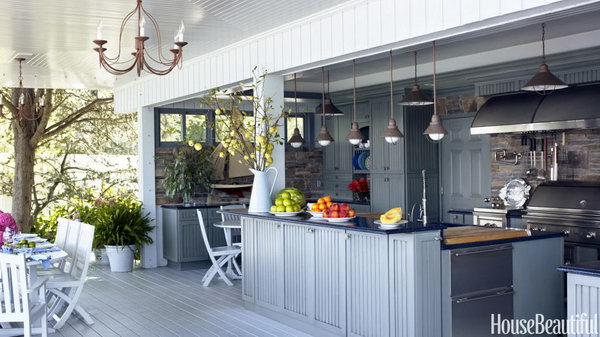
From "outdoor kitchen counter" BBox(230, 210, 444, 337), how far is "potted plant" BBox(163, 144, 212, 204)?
3167mm

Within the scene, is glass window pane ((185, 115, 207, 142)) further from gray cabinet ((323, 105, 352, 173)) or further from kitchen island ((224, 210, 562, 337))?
kitchen island ((224, 210, 562, 337))

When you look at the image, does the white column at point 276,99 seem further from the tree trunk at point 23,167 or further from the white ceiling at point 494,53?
the tree trunk at point 23,167

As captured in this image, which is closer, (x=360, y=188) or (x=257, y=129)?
(x=257, y=129)

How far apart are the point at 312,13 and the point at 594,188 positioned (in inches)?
138

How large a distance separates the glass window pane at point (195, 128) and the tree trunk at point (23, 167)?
155 inches

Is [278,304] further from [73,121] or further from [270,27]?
[73,121]

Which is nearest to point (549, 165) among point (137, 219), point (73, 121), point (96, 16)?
point (96, 16)

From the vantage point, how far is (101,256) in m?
10.1

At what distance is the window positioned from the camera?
10.1 metres

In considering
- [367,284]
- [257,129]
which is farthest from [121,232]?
[367,284]

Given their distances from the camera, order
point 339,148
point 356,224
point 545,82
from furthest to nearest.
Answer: point 339,148 < point 545,82 < point 356,224

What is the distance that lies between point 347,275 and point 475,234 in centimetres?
108

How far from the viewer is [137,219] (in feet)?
31.8

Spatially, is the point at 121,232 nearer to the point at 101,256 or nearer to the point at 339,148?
the point at 101,256
